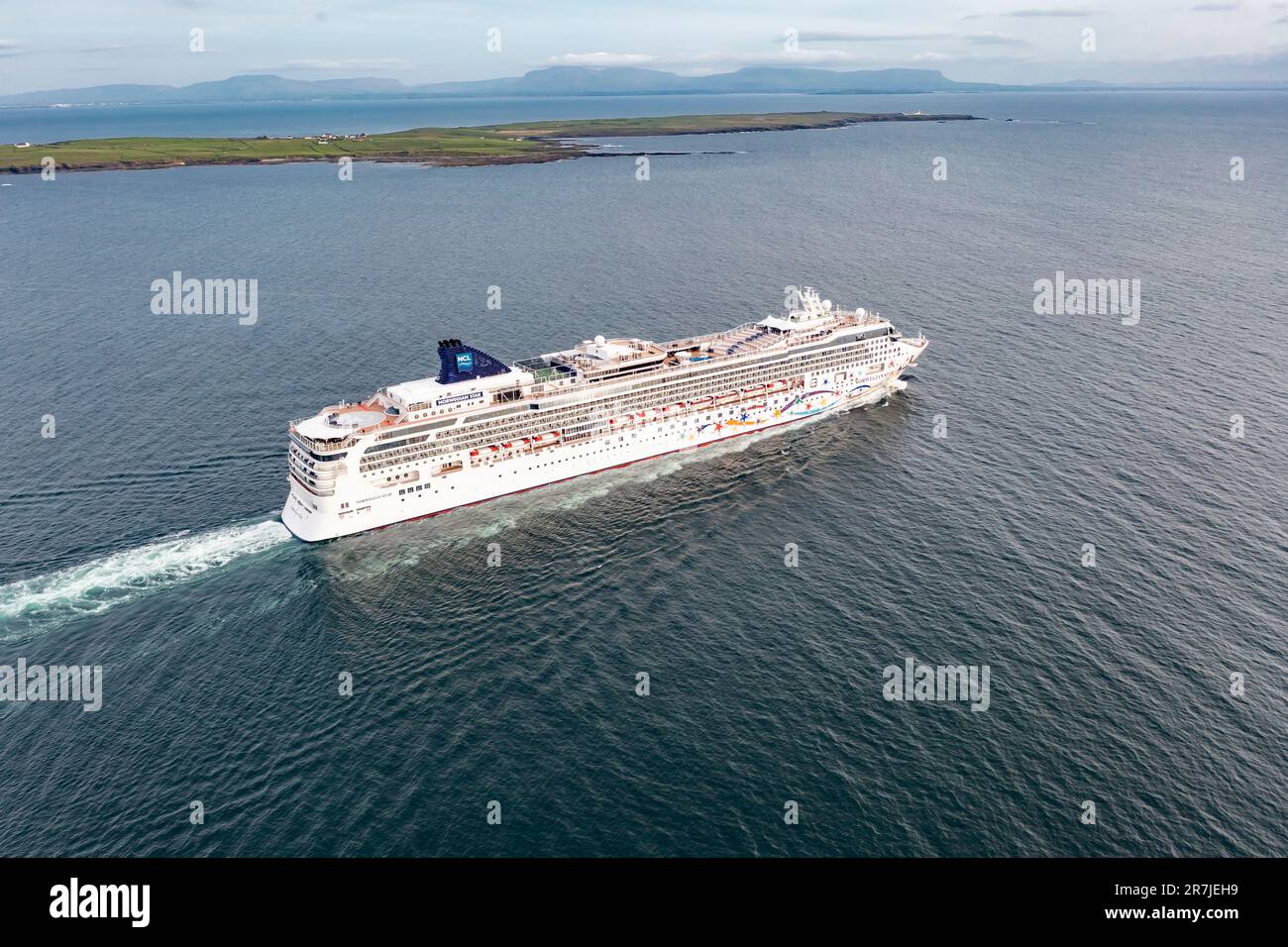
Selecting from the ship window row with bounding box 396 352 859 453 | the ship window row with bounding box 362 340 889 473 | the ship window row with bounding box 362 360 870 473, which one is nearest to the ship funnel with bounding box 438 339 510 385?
the ship window row with bounding box 362 340 889 473

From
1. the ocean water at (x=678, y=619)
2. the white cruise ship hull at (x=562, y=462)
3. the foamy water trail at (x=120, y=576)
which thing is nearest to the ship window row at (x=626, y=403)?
the white cruise ship hull at (x=562, y=462)

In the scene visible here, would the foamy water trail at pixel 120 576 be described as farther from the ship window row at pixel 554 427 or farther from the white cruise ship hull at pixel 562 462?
the ship window row at pixel 554 427

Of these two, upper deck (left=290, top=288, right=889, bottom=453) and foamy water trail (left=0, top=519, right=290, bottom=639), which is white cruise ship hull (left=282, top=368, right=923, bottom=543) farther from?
upper deck (left=290, top=288, right=889, bottom=453)

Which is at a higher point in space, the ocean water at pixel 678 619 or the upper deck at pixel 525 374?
the upper deck at pixel 525 374

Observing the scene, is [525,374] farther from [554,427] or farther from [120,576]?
[120,576]

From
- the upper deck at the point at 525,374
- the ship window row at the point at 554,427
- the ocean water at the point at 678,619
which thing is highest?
the upper deck at the point at 525,374
